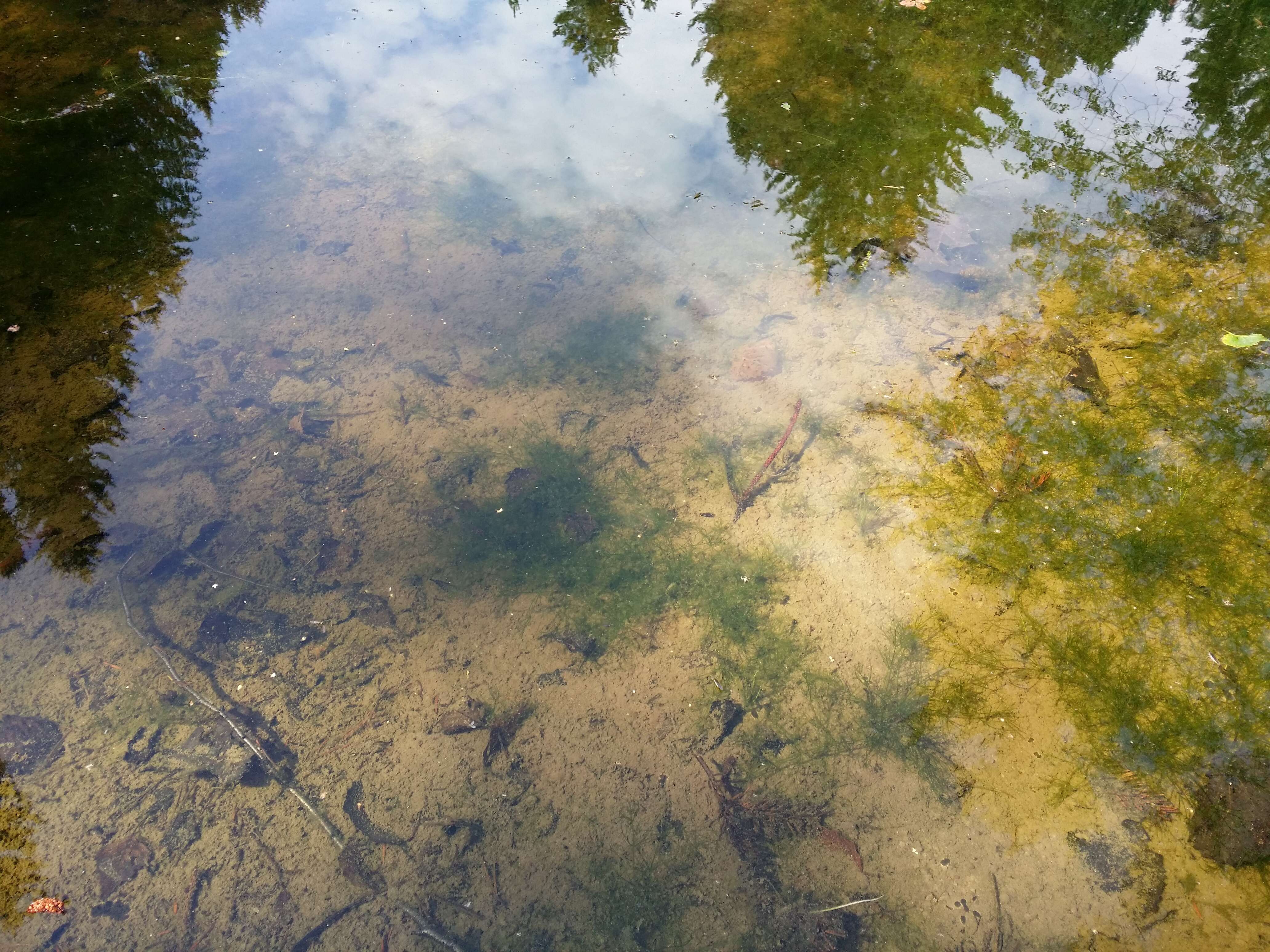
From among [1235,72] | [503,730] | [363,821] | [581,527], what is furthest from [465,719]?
[1235,72]

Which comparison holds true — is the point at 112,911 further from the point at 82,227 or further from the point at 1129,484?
the point at 1129,484

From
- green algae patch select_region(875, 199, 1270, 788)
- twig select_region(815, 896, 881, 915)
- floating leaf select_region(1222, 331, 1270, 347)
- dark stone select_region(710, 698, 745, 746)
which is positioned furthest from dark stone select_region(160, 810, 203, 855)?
floating leaf select_region(1222, 331, 1270, 347)

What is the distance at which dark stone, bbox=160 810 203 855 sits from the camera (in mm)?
2500

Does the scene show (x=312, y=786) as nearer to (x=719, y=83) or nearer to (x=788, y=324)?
(x=788, y=324)

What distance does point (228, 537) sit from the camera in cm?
331

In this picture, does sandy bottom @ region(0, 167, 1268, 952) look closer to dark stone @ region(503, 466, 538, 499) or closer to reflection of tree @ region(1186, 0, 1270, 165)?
dark stone @ region(503, 466, 538, 499)

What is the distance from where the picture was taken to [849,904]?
2.38 m

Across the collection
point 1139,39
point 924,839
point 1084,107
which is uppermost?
point 1139,39

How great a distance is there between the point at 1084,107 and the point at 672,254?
3584 mm

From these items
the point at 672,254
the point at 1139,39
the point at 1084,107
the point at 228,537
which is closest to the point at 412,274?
the point at 672,254

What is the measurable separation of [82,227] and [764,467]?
15.5 ft

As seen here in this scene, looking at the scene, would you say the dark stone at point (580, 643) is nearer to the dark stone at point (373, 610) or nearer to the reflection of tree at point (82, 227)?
the dark stone at point (373, 610)

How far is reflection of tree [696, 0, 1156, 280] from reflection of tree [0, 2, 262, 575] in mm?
4104

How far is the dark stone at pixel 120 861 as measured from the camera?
2426mm
